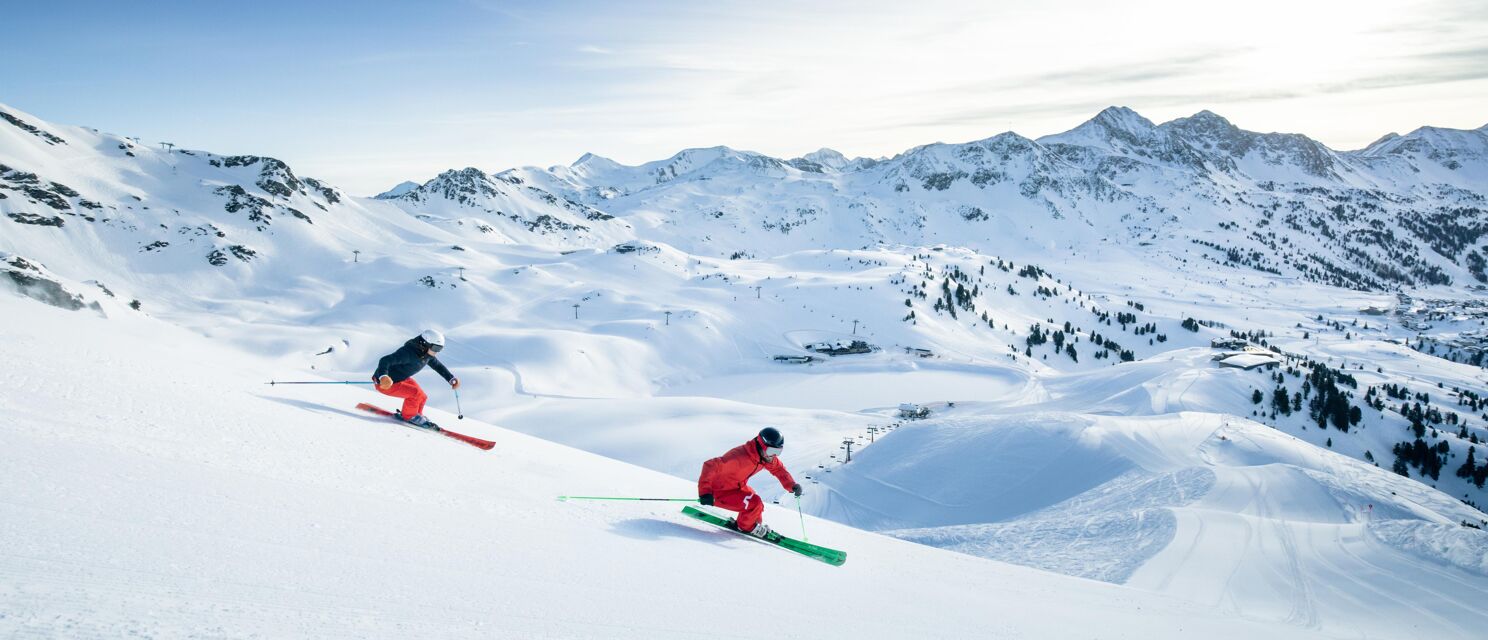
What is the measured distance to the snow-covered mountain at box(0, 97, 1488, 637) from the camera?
8312 millimetres

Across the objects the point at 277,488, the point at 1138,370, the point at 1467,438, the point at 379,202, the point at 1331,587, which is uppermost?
the point at 379,202

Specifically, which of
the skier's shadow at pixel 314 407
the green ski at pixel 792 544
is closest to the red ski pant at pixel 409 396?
the skier's shadow at pixel 314 407

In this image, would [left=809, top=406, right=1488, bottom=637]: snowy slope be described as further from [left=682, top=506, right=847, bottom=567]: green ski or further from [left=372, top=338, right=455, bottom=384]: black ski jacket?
[left=372, top=338, right=455, bottom=384]: black ski jacket

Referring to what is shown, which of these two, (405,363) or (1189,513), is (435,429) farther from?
(1189,513)

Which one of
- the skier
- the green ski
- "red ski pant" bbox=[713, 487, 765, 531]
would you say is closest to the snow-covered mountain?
the green ski

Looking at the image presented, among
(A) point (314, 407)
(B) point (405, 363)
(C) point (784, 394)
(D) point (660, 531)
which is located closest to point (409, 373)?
(B) point (405, 363)

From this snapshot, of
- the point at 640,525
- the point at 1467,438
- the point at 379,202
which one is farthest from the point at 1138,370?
the point at 379,202

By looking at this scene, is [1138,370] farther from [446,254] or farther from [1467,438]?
[446,254]

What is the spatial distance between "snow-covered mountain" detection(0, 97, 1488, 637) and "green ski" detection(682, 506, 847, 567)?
467mm

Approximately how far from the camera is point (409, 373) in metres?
12.5

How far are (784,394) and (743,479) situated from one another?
68197mm

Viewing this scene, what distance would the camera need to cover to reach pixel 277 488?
6609 mm

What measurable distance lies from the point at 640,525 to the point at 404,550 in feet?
10.7

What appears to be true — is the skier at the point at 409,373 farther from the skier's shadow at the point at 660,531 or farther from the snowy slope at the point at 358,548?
the skier's shadow at the point at 660,531
